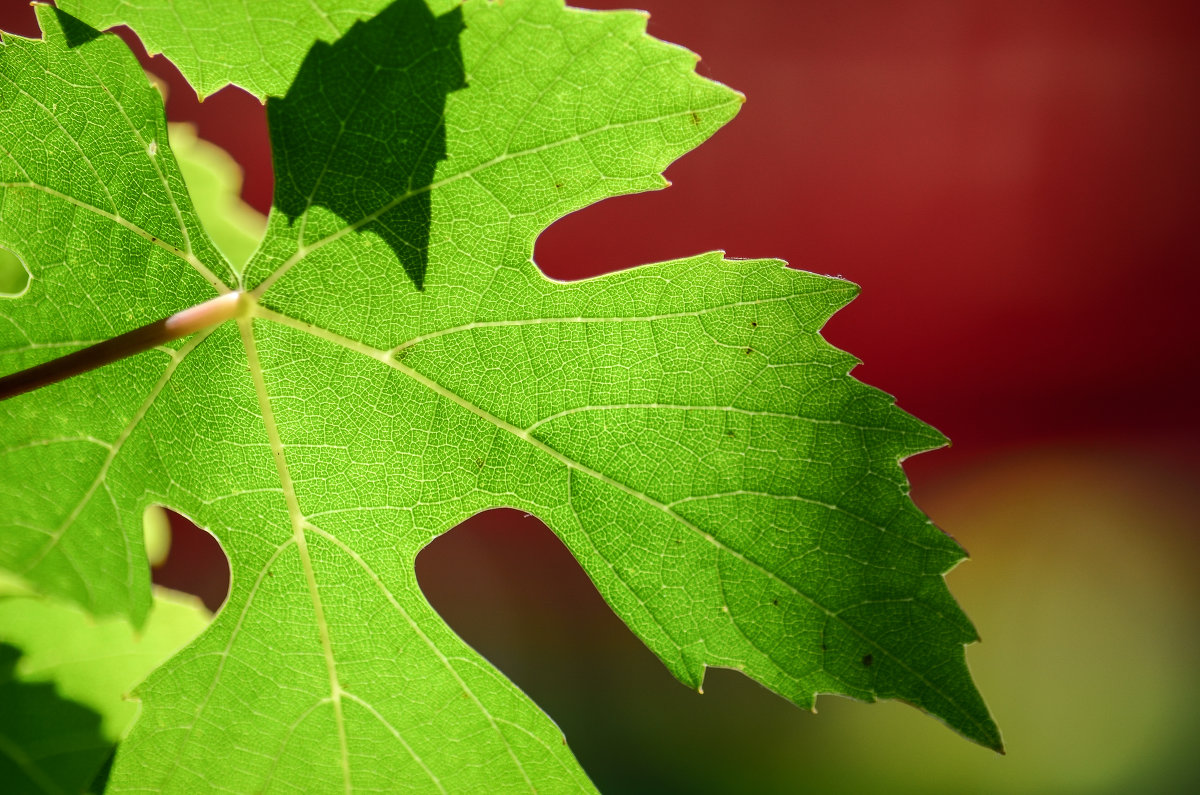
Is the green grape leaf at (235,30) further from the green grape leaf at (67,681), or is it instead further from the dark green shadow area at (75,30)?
the green grape leaf at (67,681)

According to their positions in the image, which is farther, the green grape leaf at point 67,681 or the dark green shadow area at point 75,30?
the green grape leaf at point 67,681

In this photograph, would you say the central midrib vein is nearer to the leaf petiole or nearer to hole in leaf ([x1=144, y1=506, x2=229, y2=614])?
the leaf petiole

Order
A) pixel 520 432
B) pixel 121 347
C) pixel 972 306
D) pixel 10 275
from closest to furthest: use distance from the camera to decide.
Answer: pixel 121 347 < pixel 520 432 < pixel 10 275 < pixel 972 306

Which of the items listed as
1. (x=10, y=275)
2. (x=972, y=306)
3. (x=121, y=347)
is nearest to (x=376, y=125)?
(x=121, y=347)

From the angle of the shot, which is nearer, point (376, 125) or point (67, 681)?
point (376, 125)

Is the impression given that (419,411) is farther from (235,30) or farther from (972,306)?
(972,306)

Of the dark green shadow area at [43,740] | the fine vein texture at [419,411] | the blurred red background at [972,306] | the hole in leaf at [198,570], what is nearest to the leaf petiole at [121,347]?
the fine vein texture at [419,411]

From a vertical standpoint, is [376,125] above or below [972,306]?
below

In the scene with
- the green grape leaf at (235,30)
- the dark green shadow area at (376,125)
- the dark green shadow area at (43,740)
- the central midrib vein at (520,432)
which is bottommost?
the dark green shadow area at (43,740)
